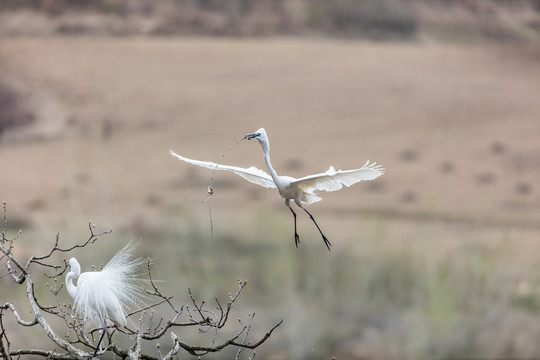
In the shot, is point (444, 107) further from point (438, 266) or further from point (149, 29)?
point (149, 29)

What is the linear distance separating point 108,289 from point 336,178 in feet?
3.48

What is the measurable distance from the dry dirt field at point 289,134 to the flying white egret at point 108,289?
13802 mm

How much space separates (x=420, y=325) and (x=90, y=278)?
14577 millimetres

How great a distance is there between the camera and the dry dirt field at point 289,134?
1881 centimetres

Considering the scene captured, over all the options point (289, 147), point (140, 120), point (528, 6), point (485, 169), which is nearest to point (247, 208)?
point (289, 147)

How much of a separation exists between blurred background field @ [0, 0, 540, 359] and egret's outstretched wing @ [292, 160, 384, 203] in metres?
12.1

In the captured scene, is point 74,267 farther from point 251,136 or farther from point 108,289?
point 251,136

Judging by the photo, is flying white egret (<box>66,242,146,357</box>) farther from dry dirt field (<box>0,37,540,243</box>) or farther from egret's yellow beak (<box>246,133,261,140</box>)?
dry dirt field (<box>0,37,540,243</box>)

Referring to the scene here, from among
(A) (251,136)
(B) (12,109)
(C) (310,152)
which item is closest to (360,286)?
(C) (310,152)

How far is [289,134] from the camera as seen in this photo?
20.3m

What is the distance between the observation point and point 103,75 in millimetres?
21844

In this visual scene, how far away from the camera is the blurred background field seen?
17328mm

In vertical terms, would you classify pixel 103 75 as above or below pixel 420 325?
above

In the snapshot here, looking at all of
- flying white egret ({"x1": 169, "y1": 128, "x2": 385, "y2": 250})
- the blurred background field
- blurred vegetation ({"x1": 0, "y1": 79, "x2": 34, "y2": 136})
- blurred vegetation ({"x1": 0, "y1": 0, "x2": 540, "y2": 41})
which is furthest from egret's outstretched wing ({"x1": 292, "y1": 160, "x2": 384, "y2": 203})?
blurred vegetation ({"x1": 0, "y1": 0, "x2": 540, "y2": 41})
